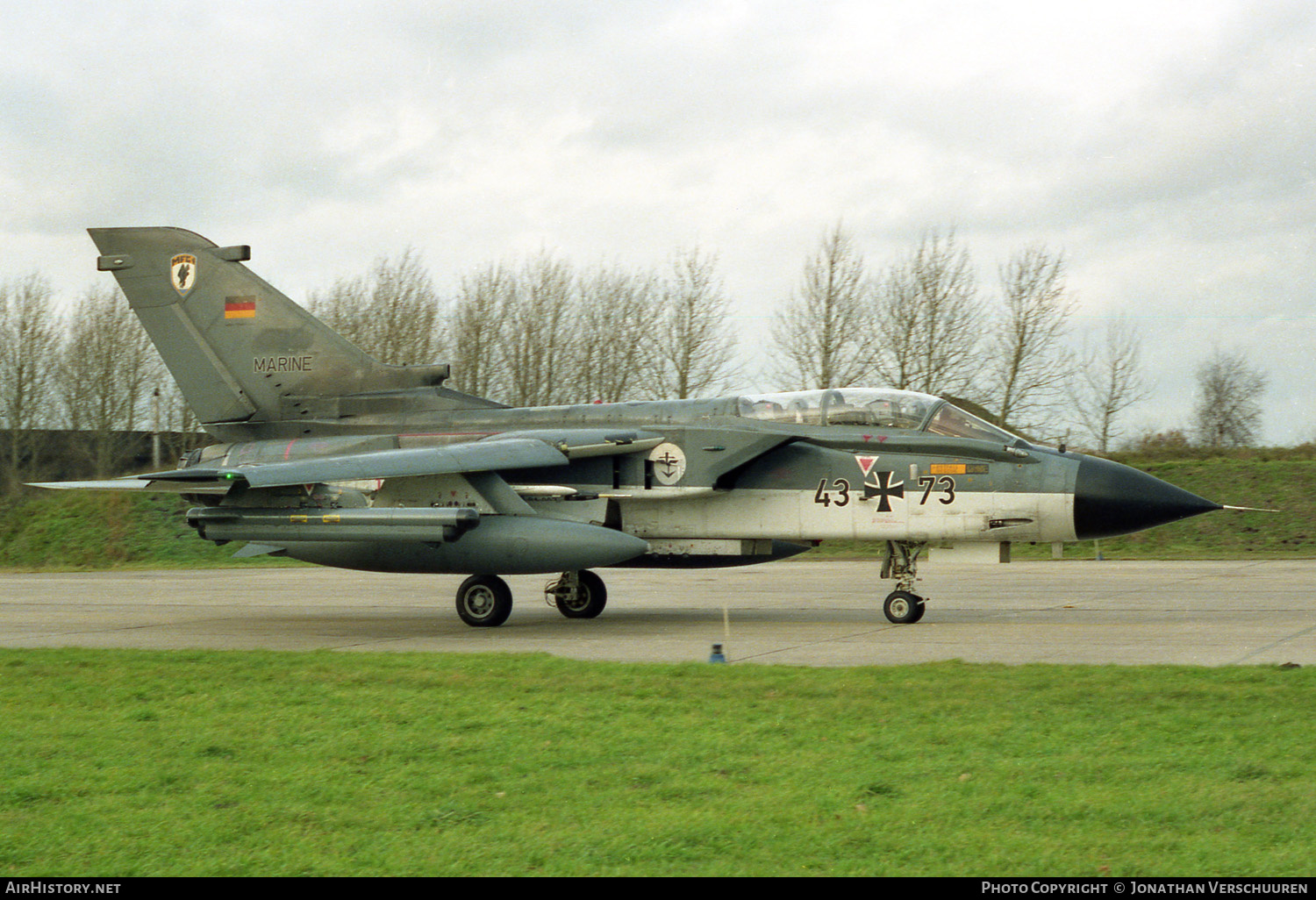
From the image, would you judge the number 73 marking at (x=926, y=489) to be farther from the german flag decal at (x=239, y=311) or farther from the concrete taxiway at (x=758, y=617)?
the german flag decal at (x=239, y=311)

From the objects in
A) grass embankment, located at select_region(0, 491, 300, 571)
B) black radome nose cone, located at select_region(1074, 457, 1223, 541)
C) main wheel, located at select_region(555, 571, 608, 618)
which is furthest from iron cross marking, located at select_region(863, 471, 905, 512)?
grass embankment, located at select_region(0, 491, 300, 571)

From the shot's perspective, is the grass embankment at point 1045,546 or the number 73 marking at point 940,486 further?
the grass embankment at point 1045,546

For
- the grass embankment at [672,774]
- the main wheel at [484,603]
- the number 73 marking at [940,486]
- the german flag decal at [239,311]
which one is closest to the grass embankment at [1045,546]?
the german flag decal at [239,311]

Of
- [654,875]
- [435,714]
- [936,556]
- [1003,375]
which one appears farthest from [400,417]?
[1003,375]

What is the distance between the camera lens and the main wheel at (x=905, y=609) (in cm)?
1375

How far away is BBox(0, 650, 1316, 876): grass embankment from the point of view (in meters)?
4.68

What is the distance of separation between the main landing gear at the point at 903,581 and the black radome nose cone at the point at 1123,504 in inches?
75.4

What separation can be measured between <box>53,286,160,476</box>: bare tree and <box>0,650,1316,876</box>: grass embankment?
42.7m

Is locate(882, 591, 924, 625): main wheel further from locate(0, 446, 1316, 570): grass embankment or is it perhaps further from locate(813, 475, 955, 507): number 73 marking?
locate(0, 446, 1316, 570): grass embankment

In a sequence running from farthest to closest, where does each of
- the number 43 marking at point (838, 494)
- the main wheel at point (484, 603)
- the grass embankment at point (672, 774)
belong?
the main wheel at point (484, 603) < the number 43 marking at point (838, 494) < the grass embankment at point (672, 774)

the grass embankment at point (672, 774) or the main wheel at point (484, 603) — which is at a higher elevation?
the main wheel at point (484, 603)

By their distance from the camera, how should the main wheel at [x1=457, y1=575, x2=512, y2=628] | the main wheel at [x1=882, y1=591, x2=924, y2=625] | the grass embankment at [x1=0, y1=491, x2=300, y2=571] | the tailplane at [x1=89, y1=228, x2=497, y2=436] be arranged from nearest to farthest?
the main wheel at [x1=882, y1=591, x2=924, y2=625], the main wheel at [x1=457, y1=575, x2=512, y2=628], the tailplane at [x1=89, y1=228, x2=497, y2=436], the grass embankment at [x1=0, y1=491, x2=300, y2=571]

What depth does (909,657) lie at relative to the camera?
10.6 metres
